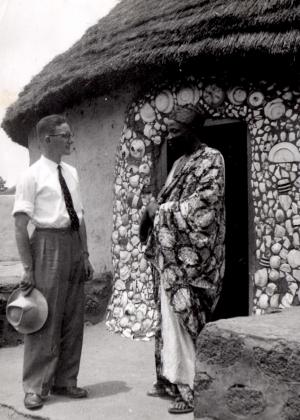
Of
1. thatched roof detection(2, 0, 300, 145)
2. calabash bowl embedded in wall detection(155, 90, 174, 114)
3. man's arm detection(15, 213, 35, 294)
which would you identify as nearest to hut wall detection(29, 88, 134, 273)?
thatched roof detection(2, 0, 300, 145)

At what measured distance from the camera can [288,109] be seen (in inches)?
222

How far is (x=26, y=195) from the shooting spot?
12.5 ft

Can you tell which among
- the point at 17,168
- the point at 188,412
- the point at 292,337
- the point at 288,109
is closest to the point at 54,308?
the point at 188,412

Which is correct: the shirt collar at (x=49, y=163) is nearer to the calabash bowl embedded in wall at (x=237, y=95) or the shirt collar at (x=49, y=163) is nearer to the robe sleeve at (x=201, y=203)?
the robe sleeve at (x=201, y=203)

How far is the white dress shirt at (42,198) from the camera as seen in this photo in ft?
12.5

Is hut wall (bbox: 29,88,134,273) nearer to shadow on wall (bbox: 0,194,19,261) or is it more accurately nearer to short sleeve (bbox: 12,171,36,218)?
short sleeve (bbox: 12,171,36,218)

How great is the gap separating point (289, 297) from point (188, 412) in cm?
215

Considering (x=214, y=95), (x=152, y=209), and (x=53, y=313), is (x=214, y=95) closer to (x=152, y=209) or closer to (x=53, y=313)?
(x=152, y=209)

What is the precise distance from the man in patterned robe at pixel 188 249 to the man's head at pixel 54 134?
0.73 meters

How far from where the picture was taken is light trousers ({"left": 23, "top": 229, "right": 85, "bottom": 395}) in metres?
3.89

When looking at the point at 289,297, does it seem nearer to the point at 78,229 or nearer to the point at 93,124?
the point at 78,229

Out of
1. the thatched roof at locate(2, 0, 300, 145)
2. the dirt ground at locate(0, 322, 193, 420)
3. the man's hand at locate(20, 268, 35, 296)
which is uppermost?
the thatched roof at locate(2, 0, 300, 145)

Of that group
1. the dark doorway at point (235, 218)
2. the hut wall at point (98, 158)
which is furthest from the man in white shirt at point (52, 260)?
the hut wall at point (98, 158)

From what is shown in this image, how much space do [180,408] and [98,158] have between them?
3904 mm
